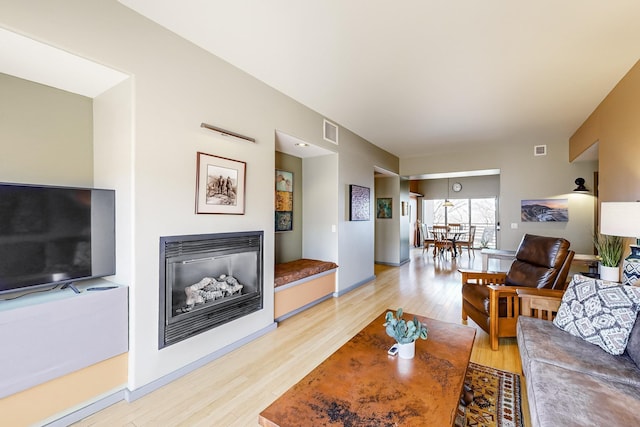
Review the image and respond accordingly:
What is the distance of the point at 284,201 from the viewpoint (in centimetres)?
439

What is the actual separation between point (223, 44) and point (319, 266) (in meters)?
2.94

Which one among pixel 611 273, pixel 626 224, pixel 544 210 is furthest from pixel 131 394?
pixel 544 210

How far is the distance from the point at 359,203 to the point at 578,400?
3832 millimetres

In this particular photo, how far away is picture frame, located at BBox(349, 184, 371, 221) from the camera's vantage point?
4762mm

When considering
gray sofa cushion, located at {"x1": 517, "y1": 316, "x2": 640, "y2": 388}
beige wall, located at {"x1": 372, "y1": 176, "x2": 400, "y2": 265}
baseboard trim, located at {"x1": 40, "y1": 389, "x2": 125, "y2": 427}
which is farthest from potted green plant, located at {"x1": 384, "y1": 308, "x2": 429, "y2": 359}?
beige wall, located at {"x1": 372, "y1": 176, "x2": 400, "y2": 265}

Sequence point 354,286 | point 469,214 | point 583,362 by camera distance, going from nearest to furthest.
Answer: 1. point 583,362
2. point 354,286
3. point 469,214

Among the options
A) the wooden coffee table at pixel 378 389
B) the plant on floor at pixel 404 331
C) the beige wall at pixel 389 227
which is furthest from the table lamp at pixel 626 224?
the beige wall at pixel 389 227

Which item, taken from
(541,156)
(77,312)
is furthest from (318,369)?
(541,156)

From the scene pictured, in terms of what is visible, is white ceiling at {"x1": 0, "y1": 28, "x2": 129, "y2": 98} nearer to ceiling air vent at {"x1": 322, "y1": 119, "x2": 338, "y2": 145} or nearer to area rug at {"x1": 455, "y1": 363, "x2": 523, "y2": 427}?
ceiling air vent at {"x1": 322, "y1": 119, "x2": 338, "y2": 145}

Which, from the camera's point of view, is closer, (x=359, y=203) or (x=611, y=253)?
(x=611, y=253)

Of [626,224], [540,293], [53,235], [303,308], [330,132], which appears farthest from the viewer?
[330,132]

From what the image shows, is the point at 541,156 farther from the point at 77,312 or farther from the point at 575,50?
the point at 77,312

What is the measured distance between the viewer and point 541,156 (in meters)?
5.50

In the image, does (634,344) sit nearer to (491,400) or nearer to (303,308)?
(491,400)
